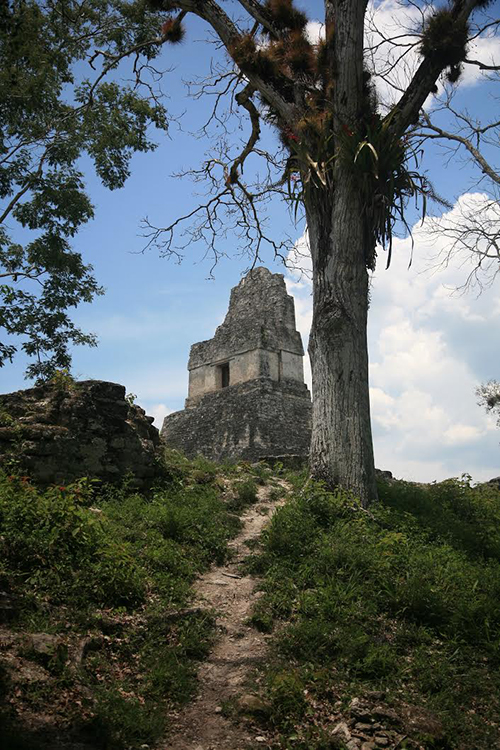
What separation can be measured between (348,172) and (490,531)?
4.96m

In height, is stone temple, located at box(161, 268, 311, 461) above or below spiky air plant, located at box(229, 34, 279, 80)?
below

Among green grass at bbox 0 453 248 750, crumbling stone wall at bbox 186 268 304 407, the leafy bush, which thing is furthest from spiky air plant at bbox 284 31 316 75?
crumbling stone wall at bbox 186 268 304 407

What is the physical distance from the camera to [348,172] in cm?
789

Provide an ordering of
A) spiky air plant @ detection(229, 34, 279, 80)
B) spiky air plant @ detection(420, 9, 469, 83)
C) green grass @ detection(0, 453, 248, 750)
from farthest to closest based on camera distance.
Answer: spiky air plant @ detection(229, 34, 279, 80) → spiky air plant @ detection(420, 9, 469, 83) → green grass @ detection(0, 453, 248, 750)

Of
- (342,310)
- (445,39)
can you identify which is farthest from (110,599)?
(445,39)

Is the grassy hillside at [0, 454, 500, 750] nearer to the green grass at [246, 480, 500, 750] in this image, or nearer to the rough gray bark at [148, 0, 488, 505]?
the green grass at [246, 480, 500, 750]

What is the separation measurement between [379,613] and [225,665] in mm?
Answer: 1459

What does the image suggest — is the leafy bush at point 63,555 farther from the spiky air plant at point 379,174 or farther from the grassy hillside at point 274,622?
the spiky air plant at point 379,174

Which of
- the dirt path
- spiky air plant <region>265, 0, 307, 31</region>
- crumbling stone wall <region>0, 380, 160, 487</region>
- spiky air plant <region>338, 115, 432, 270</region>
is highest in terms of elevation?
spiky air plant <region>265, 0, 307, 31</region>

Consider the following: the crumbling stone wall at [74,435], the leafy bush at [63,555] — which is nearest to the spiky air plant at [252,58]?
the crumbling stone wall at [74,435]

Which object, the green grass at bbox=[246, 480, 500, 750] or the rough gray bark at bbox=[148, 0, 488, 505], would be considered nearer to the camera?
the green grass at bbox=[246, 480, 500, 750]

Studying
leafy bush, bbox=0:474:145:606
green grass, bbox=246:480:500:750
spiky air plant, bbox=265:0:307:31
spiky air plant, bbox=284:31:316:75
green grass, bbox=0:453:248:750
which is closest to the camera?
green grass, bbox=0:453:248:750

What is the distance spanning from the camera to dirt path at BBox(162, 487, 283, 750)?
361 cm

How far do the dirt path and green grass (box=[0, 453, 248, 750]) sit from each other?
4.6 inches
